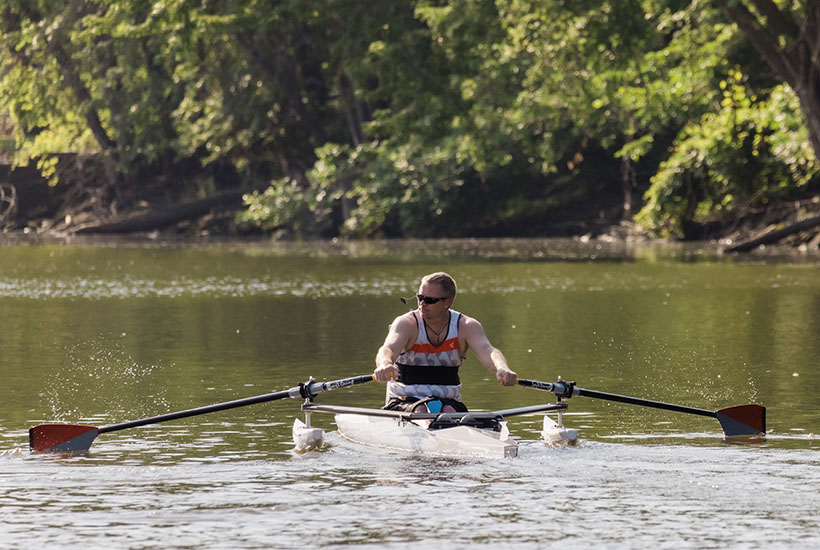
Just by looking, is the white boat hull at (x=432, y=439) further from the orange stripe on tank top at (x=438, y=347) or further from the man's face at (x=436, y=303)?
the man's face at (x=436, y=303)

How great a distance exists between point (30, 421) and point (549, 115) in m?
36.8

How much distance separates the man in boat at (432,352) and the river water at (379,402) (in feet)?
1.99

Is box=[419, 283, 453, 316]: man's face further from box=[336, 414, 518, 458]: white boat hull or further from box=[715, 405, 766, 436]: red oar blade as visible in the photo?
box=[715, 405, 766, 436]: red oar blade

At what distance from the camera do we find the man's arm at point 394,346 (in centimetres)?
1220

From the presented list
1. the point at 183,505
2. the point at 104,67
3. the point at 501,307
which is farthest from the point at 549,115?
the point at 183,505

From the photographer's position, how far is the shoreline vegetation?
4188 centimetres

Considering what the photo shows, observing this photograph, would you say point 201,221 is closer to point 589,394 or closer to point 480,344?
point 589,394

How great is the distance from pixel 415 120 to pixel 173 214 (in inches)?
540

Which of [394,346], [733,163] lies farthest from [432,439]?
[733,163]

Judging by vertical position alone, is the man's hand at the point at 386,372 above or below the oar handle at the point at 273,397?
above

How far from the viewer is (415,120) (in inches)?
1989

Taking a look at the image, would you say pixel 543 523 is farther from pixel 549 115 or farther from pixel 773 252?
pixel 549 115

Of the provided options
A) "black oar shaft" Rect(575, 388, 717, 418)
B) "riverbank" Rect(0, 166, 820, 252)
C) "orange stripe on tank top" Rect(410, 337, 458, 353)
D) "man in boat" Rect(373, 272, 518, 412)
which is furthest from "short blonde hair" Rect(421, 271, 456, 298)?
"riverbank" Rect(0, 166, 820, 252)

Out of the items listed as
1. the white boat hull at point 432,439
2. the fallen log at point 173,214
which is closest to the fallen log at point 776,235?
the fallen log at point 173,214
